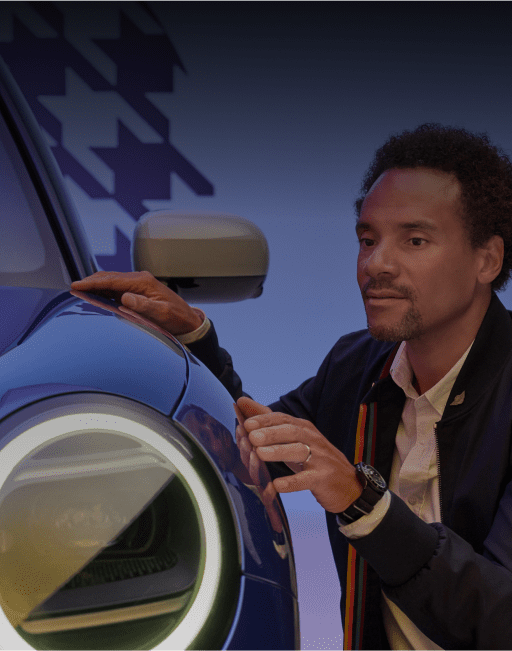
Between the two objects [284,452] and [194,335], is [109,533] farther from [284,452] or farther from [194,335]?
[194,335]

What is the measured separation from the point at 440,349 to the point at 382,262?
8.4 inches

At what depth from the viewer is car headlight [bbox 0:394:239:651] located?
1.68 feet

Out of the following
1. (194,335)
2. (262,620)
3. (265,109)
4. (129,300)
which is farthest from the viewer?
(265,109)

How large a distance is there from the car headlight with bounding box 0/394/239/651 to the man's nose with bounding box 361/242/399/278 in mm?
677

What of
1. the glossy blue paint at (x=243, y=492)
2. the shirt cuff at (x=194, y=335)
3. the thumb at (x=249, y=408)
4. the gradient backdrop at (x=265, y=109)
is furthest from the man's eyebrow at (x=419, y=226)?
the gradient backdrop at (x=265, y=109)

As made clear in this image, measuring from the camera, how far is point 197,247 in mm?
1083

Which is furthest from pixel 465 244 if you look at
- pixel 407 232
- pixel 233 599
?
pixel 233 599

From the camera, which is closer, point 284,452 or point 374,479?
point 284,452

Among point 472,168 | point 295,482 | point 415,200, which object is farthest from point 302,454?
point 472,168

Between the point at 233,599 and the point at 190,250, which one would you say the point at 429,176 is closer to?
the point at 190,250

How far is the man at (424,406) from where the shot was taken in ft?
2.86

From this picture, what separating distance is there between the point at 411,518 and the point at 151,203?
168 inches

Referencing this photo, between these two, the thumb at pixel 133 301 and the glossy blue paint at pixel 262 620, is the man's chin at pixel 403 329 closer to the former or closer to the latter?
the thumb at pixel 133 301

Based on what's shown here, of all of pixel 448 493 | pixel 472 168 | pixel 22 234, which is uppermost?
pixel 472 168
